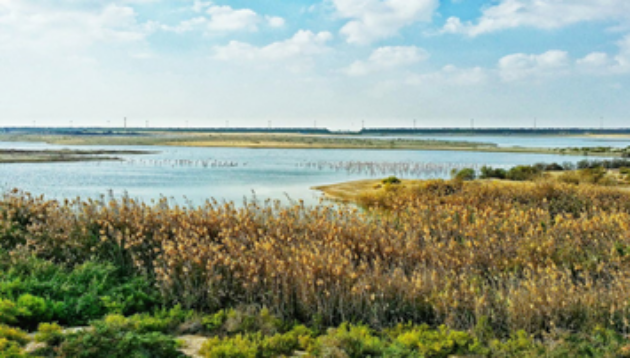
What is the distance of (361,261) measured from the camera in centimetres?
781

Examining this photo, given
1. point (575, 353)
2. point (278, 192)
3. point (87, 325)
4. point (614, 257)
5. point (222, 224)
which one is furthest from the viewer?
point (278, 192)

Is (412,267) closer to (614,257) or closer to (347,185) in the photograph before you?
(614,257)

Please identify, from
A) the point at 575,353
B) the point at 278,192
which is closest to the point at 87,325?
the point at 575,353

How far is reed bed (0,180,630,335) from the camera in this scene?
22.5 ft

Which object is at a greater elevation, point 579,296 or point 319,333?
point 579,296

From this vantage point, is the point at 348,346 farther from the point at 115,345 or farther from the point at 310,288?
the point at 115,345

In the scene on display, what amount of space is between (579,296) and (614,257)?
225 cm

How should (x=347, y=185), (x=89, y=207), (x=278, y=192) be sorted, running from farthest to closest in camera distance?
(x=347, y=185), (x=278, y=192), (x=89, y=207)

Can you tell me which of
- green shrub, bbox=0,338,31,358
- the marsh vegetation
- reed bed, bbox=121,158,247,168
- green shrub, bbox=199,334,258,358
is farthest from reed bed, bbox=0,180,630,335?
reed bed, bbox=121,158,247,168

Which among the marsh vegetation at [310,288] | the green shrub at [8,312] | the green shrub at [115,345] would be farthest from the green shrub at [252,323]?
the green shrub at [8,312]

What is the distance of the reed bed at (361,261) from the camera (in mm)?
6867

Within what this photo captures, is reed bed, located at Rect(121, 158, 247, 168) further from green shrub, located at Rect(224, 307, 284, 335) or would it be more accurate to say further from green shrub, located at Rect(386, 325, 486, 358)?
green shrub, located at Rect(386, 325, 486, 358)

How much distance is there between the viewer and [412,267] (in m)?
8.70

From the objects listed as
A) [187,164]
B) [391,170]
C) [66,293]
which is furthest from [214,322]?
[187,164]
